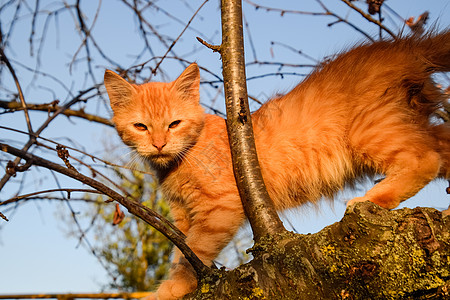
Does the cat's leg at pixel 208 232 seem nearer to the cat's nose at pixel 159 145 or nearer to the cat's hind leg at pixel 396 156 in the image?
the cat's nose at pixel 159 145

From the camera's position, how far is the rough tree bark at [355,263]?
1.08m

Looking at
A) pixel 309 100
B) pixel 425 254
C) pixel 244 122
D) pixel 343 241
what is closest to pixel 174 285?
pixel 244 122

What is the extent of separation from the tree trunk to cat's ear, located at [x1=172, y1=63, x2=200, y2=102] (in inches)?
62.4

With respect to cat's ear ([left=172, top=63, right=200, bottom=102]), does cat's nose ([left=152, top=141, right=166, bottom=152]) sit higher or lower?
lower

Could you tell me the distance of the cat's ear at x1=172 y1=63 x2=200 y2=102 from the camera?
2.61 metres

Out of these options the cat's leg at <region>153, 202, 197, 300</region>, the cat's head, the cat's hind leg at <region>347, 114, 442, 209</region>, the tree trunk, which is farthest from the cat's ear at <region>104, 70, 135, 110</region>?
the tree trunk

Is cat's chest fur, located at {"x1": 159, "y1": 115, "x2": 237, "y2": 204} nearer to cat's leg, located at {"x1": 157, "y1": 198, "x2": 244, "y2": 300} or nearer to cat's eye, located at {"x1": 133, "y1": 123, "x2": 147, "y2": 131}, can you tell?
cat's leg, located at {"x1": 157, "y1": 198, "x2": 244, "y2": 300}

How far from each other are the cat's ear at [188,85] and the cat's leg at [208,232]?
30.2 inches

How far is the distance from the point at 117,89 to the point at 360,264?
6.48 ft

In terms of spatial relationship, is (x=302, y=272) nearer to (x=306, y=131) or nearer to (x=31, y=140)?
(x=306, y=131)

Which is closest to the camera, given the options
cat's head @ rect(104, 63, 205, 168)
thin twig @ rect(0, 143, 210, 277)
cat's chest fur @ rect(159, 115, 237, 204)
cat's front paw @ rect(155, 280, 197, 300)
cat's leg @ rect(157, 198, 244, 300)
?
thin twig @ rect(0, 143, 210, 277)

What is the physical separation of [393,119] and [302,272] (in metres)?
1.33

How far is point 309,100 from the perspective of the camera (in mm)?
2447

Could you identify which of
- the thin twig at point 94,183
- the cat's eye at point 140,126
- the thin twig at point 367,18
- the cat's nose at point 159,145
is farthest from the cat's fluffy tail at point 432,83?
the thin twig at point 94,183
